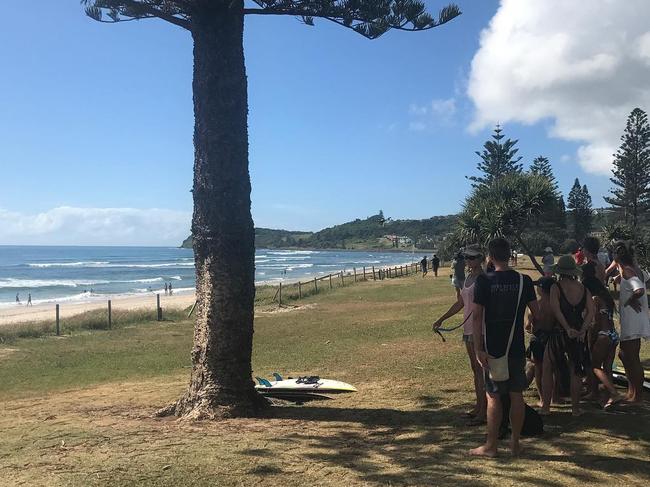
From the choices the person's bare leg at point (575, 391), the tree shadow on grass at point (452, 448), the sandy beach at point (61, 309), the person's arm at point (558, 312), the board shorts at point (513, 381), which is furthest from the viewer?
the sandy beach at point (61, 309)

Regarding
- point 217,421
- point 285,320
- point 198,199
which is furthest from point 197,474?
point 285,320

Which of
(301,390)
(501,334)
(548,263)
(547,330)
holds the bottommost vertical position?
(301,390)

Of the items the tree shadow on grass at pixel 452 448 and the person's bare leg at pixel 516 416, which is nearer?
the tree shadow on grass at pixel 452 448

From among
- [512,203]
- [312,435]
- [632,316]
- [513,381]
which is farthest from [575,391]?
[512,203]

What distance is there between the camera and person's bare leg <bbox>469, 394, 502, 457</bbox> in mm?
3836

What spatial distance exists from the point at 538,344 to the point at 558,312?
1.83 feet

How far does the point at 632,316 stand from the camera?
198 inches

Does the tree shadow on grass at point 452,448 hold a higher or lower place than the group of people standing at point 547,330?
lower

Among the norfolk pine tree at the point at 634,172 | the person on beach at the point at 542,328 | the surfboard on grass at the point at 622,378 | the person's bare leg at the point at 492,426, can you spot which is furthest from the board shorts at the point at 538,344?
the norfolk pine tree at the point at 634,172

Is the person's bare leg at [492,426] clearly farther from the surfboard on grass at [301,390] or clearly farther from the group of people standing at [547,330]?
the surfboard on grass at [301,390]

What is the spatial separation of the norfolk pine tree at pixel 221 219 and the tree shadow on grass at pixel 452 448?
795 mm

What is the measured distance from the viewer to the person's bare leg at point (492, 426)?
3.84 m

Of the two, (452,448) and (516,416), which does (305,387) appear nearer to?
(452,448)

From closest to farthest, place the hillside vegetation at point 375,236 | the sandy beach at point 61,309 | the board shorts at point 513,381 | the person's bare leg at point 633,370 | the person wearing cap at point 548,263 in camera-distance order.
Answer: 1. the board shorts at point 513,381
2. the person's bare leg at point 633,370
3. the person wearing cap at point 548,263
4. the sandy beach at point 61,309
5. the hillside vegetation at point 375,236
